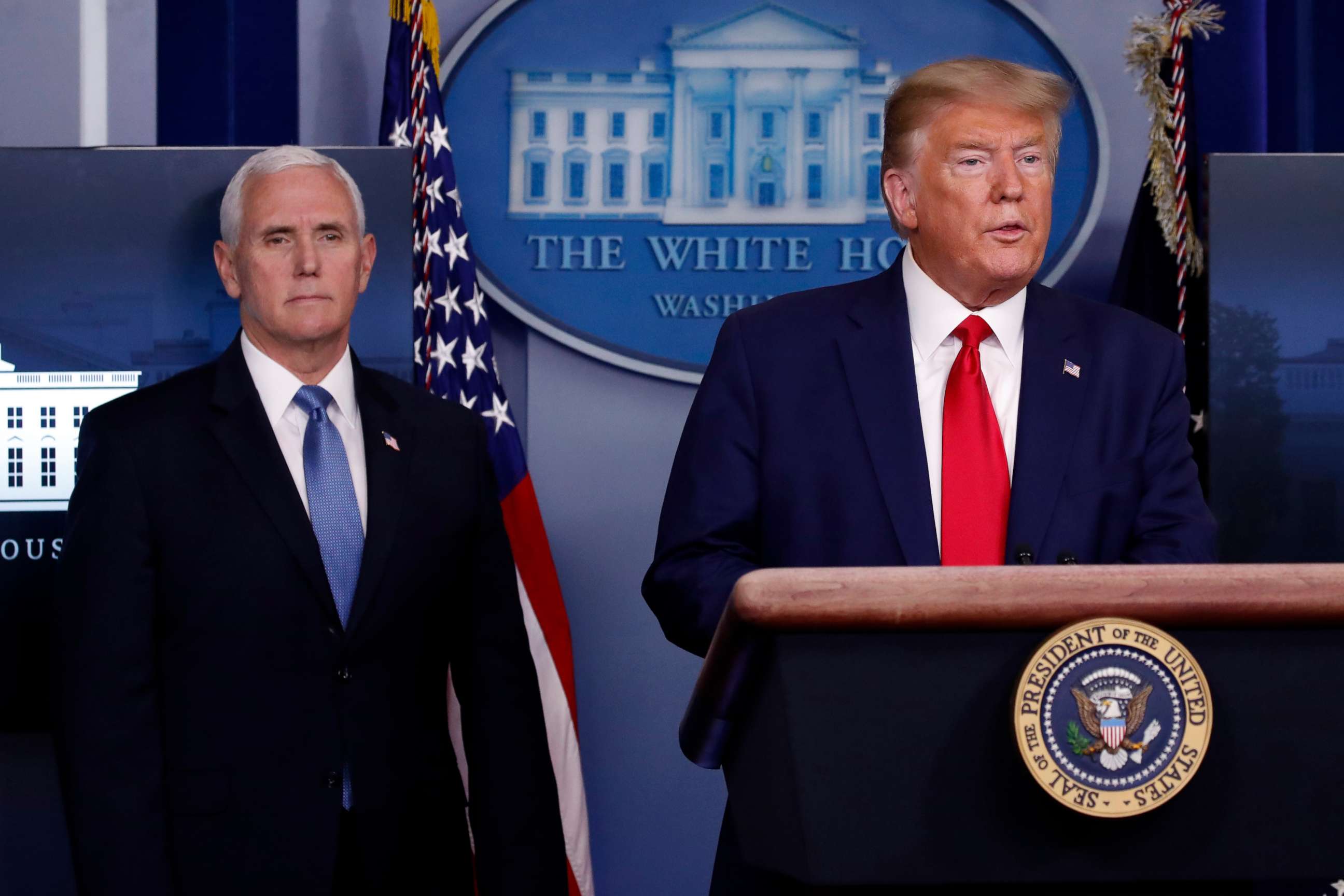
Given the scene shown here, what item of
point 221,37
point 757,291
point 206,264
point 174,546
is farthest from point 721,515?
point 221,37

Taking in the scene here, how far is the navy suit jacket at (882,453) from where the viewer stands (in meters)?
1.61

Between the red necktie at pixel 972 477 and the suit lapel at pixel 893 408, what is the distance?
0.09 ft

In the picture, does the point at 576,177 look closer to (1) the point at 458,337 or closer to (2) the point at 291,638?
(1) the point at 458,337

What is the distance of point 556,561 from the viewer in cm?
353

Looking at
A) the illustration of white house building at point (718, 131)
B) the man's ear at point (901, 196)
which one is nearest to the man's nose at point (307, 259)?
the man's ear at point (901, 196)

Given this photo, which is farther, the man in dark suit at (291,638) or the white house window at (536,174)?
the white house window at (536,174)

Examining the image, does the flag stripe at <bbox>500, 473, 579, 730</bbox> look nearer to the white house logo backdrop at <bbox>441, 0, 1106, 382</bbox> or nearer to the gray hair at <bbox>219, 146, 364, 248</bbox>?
the white house logo backdrop at <bbox>441, 0, 1106, 382</bbox>

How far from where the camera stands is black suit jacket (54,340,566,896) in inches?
77.5

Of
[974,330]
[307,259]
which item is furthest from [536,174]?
[974,330]

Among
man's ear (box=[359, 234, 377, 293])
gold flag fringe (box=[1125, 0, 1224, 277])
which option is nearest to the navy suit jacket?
man's ear (box=[359, 234, 377, 293])

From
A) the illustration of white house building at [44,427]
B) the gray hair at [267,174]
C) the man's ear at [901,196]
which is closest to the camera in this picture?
the man's ear at [901,196]

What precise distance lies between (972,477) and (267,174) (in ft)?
4.32

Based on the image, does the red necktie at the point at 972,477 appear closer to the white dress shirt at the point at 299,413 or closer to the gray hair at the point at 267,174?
the white dress shirt at the point at 299,413

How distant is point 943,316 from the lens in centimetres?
178
